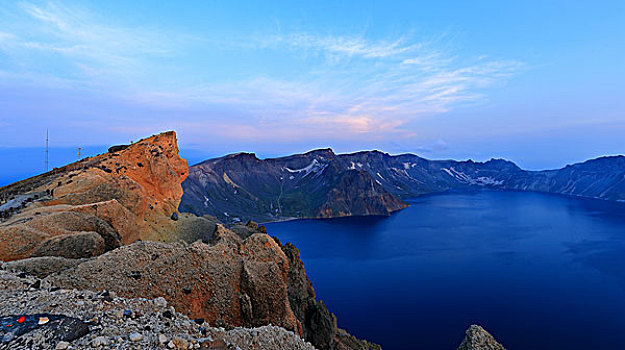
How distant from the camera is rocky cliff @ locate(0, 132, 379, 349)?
15.6 metres

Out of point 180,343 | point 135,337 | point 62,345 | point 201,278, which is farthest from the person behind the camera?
point 201,278

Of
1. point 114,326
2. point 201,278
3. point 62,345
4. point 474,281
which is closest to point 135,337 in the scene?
point 114,326

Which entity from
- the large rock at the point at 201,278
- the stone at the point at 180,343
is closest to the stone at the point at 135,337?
the stone at the point at 180,343

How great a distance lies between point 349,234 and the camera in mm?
137000

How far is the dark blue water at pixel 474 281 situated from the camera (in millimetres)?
52000

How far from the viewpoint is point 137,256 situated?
669 inches

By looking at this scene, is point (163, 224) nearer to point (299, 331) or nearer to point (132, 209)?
point (132, 209)

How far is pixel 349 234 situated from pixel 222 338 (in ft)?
430

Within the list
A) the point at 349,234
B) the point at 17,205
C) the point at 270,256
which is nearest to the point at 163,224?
the point at 17,205

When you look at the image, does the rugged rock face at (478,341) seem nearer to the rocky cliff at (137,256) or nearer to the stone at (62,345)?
the rocky cliff at (137,256)

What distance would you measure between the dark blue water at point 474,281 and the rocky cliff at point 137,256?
30495mm

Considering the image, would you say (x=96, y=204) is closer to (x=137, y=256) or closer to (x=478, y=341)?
(x=137, y=256)

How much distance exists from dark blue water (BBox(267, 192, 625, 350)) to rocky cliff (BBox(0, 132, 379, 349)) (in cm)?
3049

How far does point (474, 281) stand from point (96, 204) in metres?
79.2
